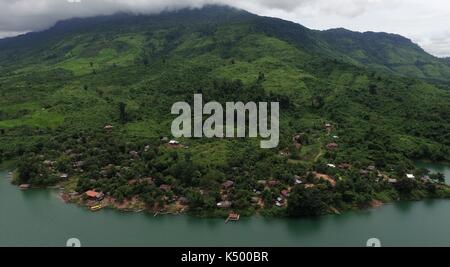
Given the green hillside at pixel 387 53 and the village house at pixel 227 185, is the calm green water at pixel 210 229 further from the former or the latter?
the green hillside at pixel 387 53

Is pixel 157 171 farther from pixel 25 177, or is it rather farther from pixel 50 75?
pixel 50 75

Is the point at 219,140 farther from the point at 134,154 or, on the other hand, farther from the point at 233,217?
the point at 233,217

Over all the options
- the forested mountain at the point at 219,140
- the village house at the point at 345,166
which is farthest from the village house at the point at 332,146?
the village house at the point at 345,166

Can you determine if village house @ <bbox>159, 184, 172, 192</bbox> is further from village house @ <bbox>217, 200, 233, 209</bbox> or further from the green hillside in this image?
the green hillside

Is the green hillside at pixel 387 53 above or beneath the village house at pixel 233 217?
above

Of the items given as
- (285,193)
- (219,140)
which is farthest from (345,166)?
(219,140)
